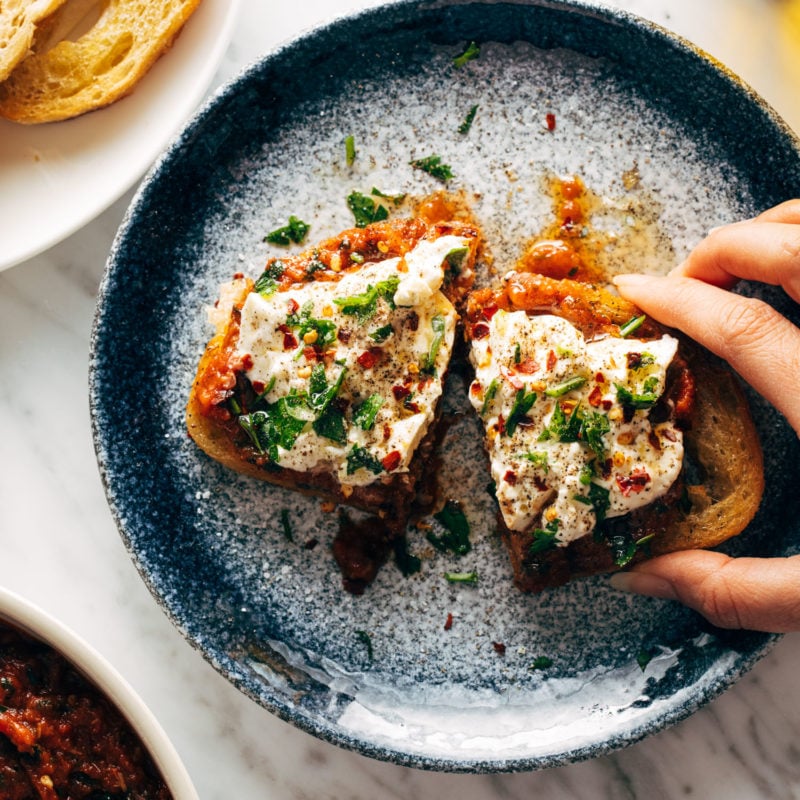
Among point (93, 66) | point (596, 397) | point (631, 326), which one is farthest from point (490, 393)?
→ point (93, 66)

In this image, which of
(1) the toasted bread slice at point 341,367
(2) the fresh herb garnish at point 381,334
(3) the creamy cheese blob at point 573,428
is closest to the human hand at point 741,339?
(3) the creamy cheese blob at point 573,428

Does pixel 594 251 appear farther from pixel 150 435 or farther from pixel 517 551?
pixel 150 435

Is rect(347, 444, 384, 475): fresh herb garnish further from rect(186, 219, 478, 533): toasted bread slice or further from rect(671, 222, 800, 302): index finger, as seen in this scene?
rect(671, 222, 800, 302): index finger

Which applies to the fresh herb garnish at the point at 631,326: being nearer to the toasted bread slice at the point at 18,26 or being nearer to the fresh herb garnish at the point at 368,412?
the fresh herb garnish at the point at 368,412

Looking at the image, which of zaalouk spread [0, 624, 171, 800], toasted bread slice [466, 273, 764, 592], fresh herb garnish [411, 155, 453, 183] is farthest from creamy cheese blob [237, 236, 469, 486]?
zaalouk spread [0, 624, 171, 800]

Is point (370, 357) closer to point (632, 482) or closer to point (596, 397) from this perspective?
point (596, 397)
